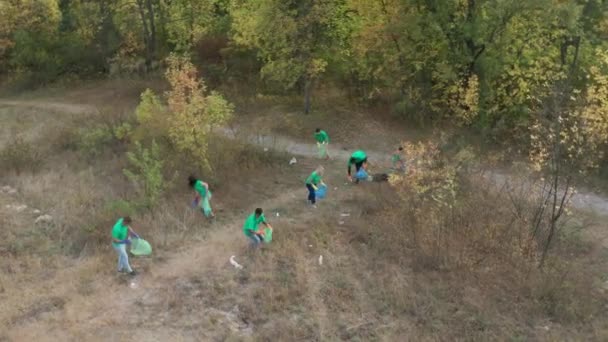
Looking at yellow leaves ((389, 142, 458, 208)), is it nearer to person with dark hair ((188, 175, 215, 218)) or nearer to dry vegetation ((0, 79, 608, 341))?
dry vegetation ((0, 79, 608, 341))

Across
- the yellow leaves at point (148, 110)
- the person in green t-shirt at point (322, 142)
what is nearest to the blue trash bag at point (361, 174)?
the person in green t-shirt at point (322, 142)

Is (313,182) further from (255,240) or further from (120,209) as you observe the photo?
(120,209)

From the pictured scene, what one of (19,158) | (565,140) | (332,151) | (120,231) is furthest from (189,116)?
(565,140)

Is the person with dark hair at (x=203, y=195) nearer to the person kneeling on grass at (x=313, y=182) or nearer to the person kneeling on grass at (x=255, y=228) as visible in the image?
the person kneeling on grass at (x=255, y=228)

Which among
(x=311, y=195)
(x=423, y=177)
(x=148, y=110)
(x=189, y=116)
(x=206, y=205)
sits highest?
(x=189, y=116)

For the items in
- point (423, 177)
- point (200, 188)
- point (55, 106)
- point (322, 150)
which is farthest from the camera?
point (55, 106)

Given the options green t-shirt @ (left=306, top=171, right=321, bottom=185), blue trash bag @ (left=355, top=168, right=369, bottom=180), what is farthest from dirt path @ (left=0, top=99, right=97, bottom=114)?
green t-shirt @ (left=306, top=171, right=321, bottom=185)

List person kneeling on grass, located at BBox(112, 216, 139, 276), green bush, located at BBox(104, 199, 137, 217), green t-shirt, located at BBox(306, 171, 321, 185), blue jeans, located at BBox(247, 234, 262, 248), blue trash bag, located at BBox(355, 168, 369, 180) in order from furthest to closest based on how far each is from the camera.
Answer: blue trash bag, located at BBox(355, 168, 369, 180)
green t-shirt, located at BBox(306, 171, 321, 185)
green bush, located at BBox(104, 199, 137, 217)
blue jeans, located at BBox(247, 234, 262, 248)
person kneeling on grass, located at BBox(112, 216, 139, 276)

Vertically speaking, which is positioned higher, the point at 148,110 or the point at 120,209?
the point at 148,110
